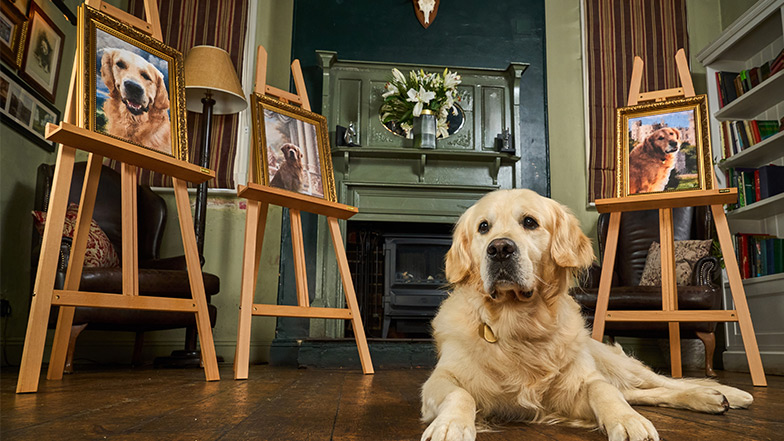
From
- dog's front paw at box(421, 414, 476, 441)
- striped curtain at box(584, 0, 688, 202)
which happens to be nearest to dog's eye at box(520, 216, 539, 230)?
dog's front paw at box(421, 414, 476, 441)

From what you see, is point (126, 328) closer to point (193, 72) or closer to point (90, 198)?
point (90, 198)

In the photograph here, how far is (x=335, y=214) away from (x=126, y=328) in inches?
59.8

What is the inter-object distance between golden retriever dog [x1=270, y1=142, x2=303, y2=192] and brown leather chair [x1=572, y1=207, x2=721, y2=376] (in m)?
1.62

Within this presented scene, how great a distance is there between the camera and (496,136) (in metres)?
4.77

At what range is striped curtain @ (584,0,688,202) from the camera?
15.5 ft

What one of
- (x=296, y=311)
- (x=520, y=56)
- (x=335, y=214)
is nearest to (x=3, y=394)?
(x=296, y=311)

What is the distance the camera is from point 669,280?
254cm

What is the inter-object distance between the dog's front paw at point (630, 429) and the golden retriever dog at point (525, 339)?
3 cm

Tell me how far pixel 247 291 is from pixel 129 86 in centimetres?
95

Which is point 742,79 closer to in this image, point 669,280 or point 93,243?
point 669,280

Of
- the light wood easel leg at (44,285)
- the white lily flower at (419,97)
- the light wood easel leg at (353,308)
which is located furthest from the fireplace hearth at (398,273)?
the light wood easel leg at (44,285)

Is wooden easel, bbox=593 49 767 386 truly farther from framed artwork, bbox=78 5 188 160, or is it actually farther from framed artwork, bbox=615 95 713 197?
framed artwork, bbox=78 5 188 160

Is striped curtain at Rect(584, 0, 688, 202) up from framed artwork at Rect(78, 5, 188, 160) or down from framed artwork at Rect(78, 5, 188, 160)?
up

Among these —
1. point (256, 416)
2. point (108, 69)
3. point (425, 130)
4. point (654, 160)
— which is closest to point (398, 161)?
point (425, 130)
